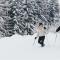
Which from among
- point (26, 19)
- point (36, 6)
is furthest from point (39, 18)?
point (26, 19)

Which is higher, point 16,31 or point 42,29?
point 42,29

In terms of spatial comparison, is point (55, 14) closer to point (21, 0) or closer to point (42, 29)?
point (21, 0)

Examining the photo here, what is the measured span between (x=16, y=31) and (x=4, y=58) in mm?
31058

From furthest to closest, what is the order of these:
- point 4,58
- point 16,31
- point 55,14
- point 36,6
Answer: point 55,14 < point 36,6 < point 16,31 < point 4,58

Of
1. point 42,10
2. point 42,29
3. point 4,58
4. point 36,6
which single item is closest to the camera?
point 4,58

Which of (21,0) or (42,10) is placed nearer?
(21,0)

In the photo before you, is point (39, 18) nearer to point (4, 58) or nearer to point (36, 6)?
point (36, 6)

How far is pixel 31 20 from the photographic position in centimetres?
4456

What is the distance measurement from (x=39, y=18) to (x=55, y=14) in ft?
28.8

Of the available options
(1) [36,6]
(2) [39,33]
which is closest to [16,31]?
(1) [36,6]

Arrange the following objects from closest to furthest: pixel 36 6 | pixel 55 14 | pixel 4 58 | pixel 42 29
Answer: pixel 4 58
pixel 42 29
pixel 36 6
pixel 55 14

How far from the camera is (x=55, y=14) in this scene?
2247 inches

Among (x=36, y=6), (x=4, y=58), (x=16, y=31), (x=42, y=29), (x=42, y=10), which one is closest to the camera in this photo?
(x=4, y=58)

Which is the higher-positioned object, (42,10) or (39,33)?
(39,33)
